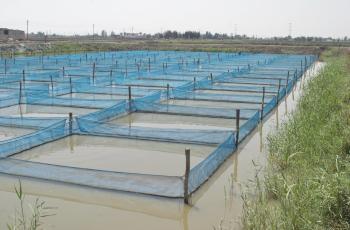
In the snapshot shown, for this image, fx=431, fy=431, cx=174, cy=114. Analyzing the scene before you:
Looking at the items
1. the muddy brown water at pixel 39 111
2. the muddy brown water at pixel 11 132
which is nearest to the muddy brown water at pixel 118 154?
the muddy brown water at pixel 11 132

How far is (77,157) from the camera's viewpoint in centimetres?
884

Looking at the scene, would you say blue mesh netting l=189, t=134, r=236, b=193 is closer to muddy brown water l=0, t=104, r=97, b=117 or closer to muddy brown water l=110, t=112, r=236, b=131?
muddy brown water l=110, t=112, r=236, b=131

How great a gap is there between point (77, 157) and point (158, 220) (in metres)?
3.36

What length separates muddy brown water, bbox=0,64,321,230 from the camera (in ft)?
19.4

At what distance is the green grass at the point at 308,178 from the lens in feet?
16.0

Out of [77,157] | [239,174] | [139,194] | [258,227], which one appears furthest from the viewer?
[77,157]

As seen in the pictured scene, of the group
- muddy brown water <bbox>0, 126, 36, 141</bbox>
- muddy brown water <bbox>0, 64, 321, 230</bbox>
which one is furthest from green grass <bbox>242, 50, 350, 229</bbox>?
muddy brown water <bbox>0, 126, 36, 141</bbox>

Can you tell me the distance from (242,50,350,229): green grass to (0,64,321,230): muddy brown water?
0.48 m

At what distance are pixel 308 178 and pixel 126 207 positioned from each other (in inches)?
103

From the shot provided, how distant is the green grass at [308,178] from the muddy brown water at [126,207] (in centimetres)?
48

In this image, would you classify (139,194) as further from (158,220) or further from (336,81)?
(336,81)

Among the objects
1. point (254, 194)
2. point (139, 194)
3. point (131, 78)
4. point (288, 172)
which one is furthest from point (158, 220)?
point (131, 78)

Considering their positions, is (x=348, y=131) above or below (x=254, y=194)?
above

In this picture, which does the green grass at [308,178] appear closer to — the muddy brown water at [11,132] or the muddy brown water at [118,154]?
the muddy brown water at [118,154]
